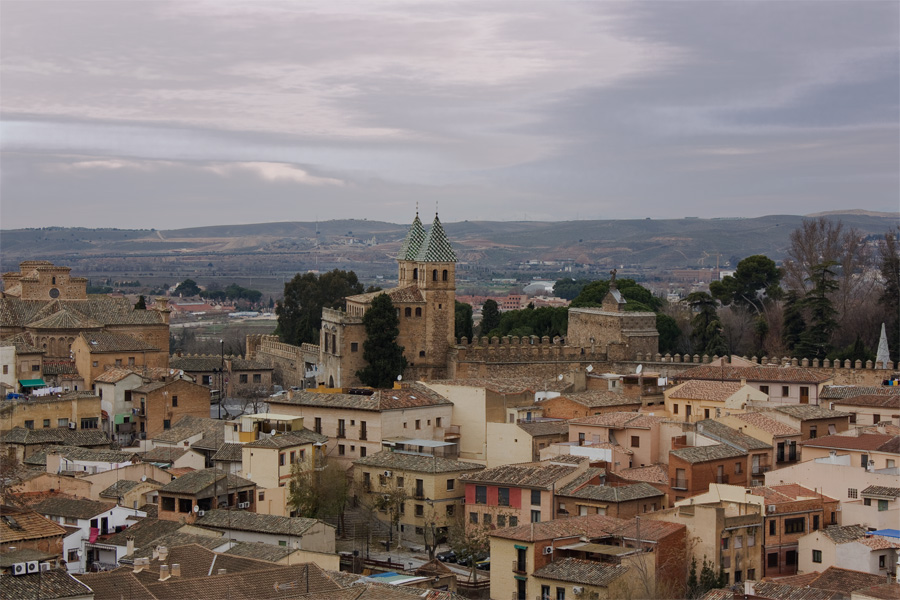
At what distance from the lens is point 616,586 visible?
22125 millimetres

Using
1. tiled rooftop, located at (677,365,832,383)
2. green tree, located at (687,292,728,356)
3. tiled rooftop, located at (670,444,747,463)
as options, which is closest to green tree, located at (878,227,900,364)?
green tree, located at (687,292,728,356)

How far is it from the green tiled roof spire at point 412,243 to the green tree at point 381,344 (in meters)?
3.28

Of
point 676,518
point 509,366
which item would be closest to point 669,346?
point 509,366

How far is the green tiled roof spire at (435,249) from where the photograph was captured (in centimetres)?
4408

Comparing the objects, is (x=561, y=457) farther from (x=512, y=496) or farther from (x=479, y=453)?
(x=479, y=453)

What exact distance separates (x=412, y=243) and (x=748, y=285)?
1372cm

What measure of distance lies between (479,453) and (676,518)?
8.74 m

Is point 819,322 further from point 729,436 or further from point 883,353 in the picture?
point 729,436

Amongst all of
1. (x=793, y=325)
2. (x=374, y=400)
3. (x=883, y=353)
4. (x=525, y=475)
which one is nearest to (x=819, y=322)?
(x=793, y=325)

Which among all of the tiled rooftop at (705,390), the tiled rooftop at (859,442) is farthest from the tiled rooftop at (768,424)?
the tiled rooftop at (705,390)

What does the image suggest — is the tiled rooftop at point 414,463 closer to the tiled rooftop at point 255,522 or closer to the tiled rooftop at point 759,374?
the tiled rooftop at point 255,522

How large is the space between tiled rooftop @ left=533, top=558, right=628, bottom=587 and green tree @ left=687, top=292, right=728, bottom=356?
2245 centimetres

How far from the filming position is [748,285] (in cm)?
5331

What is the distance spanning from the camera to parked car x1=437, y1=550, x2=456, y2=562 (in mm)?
26984
